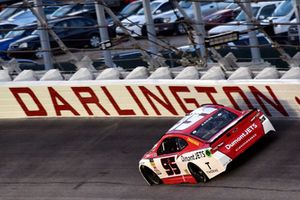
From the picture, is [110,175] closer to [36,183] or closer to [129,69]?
[36,183]

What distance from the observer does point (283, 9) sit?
99.6 ft

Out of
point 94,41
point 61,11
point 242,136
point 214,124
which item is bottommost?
point 61,11

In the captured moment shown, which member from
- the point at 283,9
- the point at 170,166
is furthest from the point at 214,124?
the point at 283,9

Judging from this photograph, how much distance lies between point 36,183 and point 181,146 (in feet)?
12.8

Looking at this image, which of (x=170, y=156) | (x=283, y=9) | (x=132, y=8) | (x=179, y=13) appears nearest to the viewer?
(x=170, y=156)

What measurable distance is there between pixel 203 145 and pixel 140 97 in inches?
214

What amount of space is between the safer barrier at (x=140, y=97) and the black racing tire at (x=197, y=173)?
12.2 feet

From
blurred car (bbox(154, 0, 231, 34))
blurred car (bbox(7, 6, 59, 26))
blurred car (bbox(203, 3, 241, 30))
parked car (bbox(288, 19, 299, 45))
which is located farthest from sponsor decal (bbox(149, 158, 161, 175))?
blurred car (bbox(7, 6, 59, 26))

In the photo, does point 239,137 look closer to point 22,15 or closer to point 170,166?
point 170,166

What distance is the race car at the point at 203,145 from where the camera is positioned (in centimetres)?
1822

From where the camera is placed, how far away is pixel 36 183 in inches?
812

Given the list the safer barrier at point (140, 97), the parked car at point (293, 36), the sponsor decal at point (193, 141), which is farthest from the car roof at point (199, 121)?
the parked car at point (293, 36)

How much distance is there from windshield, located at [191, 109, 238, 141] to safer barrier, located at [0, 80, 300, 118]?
7.86ft

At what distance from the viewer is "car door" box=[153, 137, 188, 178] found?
18.6 m
